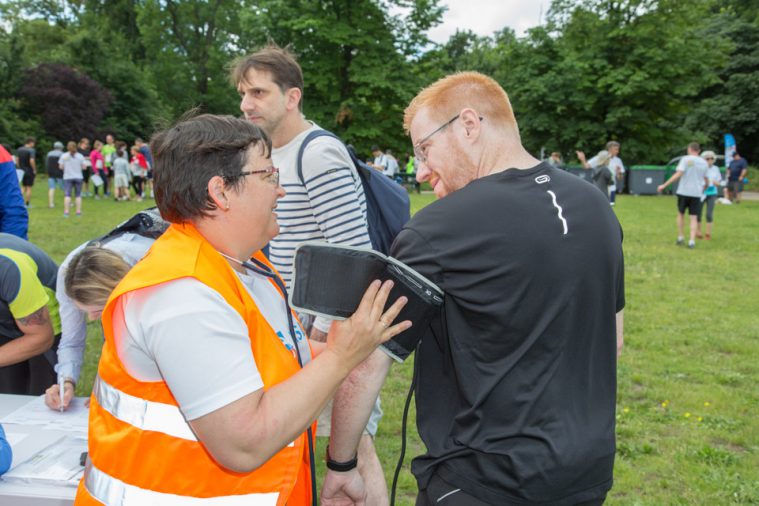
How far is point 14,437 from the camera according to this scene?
276 centimetres

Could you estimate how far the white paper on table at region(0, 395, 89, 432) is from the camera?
290 cm

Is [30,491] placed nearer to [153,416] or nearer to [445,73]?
[153,416]

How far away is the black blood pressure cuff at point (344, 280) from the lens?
5.17 feet

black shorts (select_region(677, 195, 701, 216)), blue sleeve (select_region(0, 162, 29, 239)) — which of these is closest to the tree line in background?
black shorts (select_region(677, 195, 701, 216))

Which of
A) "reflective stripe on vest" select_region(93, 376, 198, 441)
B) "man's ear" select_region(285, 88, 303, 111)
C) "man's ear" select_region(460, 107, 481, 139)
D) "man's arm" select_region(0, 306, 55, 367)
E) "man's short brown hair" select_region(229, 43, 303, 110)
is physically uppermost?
"man's short brown hair" select_region(229, 43, 303, 110)

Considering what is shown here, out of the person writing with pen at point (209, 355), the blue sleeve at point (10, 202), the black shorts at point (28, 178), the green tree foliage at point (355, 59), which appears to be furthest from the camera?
the green tree foliage at point (355, 59)

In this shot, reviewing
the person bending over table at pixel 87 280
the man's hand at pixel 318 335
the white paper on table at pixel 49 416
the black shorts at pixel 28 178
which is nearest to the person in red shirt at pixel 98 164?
the black shorts at pixel 28 178

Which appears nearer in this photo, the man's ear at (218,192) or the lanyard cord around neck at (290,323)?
the man's ear at (218,192)

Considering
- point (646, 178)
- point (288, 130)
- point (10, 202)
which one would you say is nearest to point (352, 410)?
point (288, 130)

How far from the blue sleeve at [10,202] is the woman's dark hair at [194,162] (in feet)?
10.8

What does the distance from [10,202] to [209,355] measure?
12.5 feet

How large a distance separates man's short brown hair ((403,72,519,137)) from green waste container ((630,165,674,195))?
31.7 meters

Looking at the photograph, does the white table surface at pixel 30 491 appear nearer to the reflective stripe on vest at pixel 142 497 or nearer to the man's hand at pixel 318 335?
the reflective stripe on vest at pixel 142 497

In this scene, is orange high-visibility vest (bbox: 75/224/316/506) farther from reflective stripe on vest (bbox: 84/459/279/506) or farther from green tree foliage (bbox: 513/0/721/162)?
green tree foliage (bbox: 513/0/721/162)
